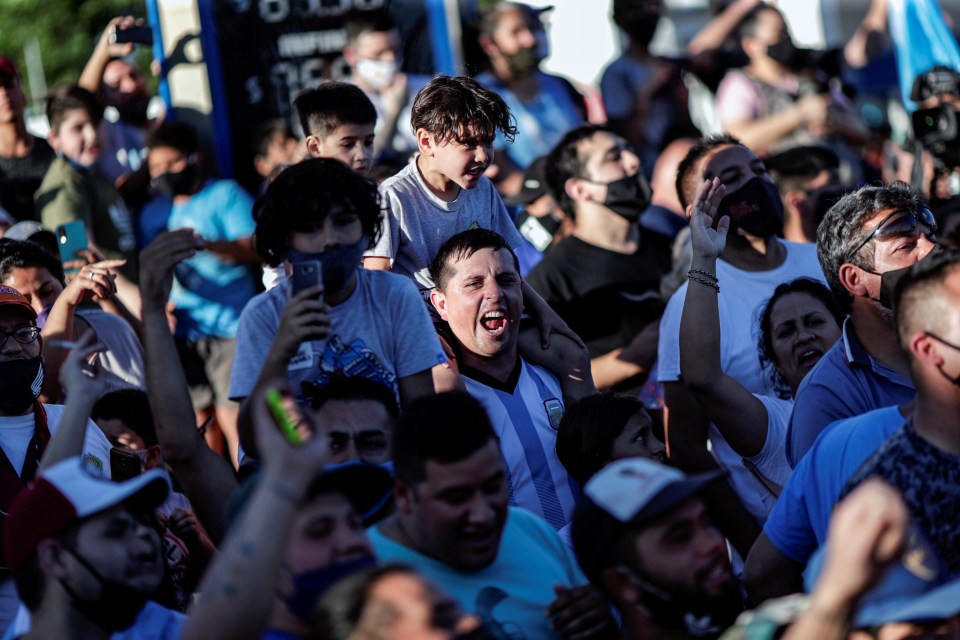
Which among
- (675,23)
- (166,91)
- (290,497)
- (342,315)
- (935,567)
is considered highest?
(675,23)

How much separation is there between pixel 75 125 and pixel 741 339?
150 inches

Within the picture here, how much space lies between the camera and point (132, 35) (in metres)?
8.12

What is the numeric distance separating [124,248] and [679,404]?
3379 millimetres

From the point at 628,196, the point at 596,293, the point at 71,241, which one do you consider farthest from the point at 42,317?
the point at 628,196

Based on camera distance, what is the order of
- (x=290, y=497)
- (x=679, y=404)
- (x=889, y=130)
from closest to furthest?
(x=290, y=497), (x=679, y=404), (x=889, y=130)

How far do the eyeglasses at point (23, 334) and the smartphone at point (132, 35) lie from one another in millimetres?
3355

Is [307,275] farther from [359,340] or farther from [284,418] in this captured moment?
[284,418]

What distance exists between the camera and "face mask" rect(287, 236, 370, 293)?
14.2ft

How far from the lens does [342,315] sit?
Result: 14.6 feet

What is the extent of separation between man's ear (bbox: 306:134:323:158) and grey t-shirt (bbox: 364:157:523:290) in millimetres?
457

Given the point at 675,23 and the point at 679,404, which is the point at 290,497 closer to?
the point at 679,404

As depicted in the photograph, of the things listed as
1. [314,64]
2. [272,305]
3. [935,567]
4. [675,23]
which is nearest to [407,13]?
[314,64]

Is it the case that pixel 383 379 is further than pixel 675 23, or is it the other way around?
pixel 675 23

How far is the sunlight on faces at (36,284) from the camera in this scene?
232 inches
